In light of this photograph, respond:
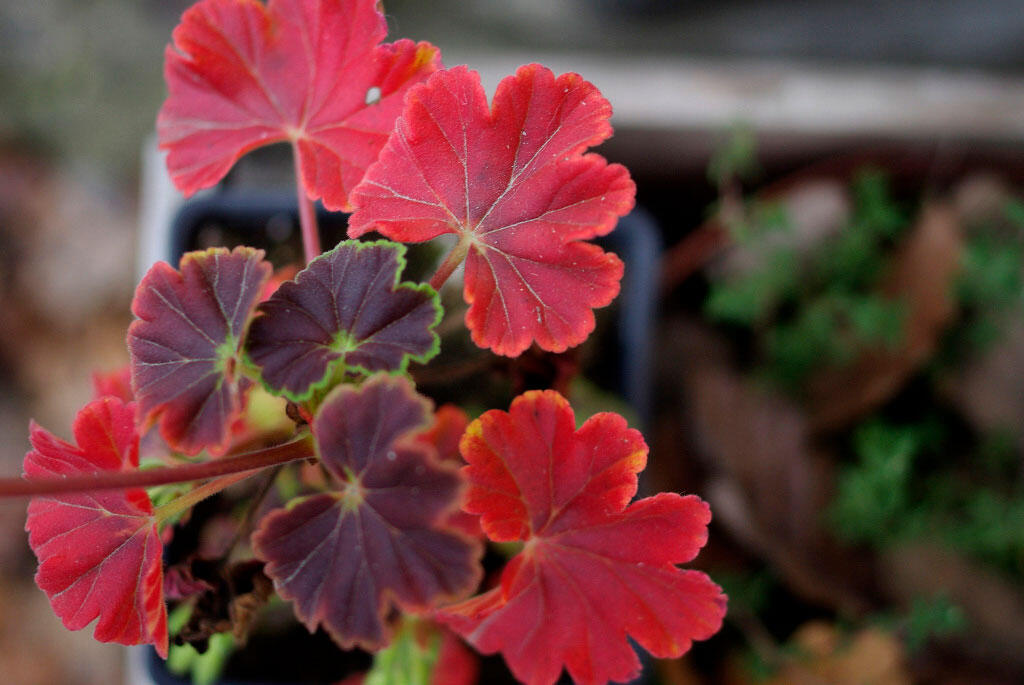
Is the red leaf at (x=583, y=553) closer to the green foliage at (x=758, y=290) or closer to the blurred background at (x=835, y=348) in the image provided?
the blurred background at (x=835, y=348)

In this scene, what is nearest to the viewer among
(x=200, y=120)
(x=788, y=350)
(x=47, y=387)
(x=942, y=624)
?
(x=200, y=120)

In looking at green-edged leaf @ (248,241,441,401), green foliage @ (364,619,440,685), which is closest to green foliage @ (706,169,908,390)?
green foliage @ (364,619,440,685)

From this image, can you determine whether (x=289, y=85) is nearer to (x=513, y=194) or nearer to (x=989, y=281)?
(x=513, y=194)

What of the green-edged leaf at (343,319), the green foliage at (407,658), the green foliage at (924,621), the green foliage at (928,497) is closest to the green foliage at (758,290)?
the green foliage at (928,497)

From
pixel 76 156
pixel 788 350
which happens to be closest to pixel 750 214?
pixel 788 350

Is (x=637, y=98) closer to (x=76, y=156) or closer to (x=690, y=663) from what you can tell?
(x=690, y=663)

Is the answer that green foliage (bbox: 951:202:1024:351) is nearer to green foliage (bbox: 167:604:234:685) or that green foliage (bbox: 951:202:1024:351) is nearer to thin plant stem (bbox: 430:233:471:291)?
thin plant stem (bbox: 430:233:471:291)

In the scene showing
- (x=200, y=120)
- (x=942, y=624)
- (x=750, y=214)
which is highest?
(x=200, y=120)
